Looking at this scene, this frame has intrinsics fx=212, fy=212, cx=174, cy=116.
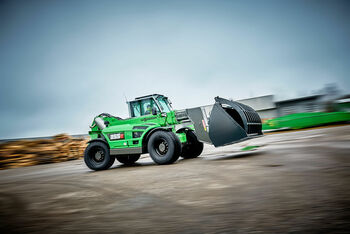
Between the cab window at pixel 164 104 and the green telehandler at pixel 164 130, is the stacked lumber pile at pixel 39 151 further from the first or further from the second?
the cab window at pixel 164 104

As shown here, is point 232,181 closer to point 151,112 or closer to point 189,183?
point 189,183

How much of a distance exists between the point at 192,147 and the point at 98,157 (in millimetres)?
3218

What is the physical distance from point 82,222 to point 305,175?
296 centimetres

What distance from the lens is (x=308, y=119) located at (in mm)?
18125

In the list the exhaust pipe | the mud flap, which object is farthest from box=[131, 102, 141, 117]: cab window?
the mud flap

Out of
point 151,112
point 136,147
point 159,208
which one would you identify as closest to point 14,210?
point 159,208

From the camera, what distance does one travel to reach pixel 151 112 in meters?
6.91

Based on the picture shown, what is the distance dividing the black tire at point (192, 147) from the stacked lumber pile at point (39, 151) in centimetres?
654

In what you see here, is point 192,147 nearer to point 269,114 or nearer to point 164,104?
point 164,104

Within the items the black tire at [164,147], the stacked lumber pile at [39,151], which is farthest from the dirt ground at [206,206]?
the stacked lumber pile at [39,151]

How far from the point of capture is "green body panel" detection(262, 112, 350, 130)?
57.5 ft

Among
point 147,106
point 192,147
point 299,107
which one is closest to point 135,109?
point 147,106

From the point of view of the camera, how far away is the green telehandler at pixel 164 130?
18.7ft

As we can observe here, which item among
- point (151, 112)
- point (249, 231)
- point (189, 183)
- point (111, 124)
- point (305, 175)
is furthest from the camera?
point (111, 124)
